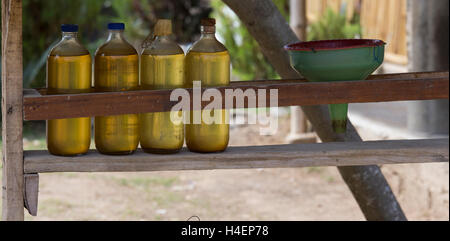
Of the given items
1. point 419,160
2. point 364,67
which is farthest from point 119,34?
point 419,160

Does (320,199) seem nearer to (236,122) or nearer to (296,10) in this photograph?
(296,10)

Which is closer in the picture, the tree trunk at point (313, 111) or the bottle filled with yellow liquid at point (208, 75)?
the bottle filled with yellow liquid at point (208, 75)

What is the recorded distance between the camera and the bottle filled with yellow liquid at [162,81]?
5.71 ft

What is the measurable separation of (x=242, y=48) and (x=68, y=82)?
4958 mm

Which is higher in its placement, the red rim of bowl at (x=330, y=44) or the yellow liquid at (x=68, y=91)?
the red rim of bowl at (x=330, y=44)

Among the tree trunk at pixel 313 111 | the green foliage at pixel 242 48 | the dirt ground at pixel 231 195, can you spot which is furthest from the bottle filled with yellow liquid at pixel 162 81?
the green foliage at pixel 242 48

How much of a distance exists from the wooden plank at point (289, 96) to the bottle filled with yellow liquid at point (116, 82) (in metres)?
0.12

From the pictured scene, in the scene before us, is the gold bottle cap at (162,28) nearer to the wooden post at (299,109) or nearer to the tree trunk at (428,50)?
the tree trunk at (428,50)

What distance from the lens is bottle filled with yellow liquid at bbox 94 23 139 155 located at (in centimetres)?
174

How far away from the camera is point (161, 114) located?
1.77m

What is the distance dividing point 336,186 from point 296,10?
4.32ft

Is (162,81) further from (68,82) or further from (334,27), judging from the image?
(334,27)

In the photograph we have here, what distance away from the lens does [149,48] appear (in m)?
1.75

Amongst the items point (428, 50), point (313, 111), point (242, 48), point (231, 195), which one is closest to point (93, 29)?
point (242, 48)
